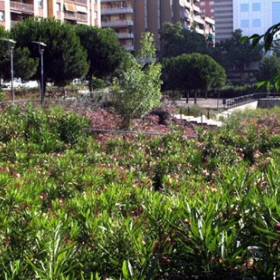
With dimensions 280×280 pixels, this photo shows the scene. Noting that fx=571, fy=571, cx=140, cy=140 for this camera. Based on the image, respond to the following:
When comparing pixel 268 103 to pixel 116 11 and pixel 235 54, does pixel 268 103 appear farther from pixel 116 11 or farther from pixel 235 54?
pixel 116 11

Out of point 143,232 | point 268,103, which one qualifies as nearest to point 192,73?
point 268,103

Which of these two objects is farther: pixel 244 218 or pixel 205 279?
pixel 244 218

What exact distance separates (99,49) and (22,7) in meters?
9.49

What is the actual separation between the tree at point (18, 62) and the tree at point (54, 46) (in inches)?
74.2

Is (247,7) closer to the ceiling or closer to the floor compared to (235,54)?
closer to the ceiling

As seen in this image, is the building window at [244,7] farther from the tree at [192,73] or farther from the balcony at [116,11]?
the tree at [192,73]

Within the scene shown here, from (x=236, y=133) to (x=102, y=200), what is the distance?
561 centimetres

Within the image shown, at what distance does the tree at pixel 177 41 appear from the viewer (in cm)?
6850

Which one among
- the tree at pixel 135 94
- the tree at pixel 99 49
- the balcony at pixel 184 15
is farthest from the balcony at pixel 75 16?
the tree at pixel 135 94

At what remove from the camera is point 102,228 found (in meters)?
3.15

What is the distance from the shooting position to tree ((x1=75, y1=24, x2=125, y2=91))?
140ft

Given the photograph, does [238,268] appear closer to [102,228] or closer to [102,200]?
[102,228]

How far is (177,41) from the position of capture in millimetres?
69062

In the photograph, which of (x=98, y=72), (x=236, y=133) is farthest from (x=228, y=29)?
(x=236, y=133)
